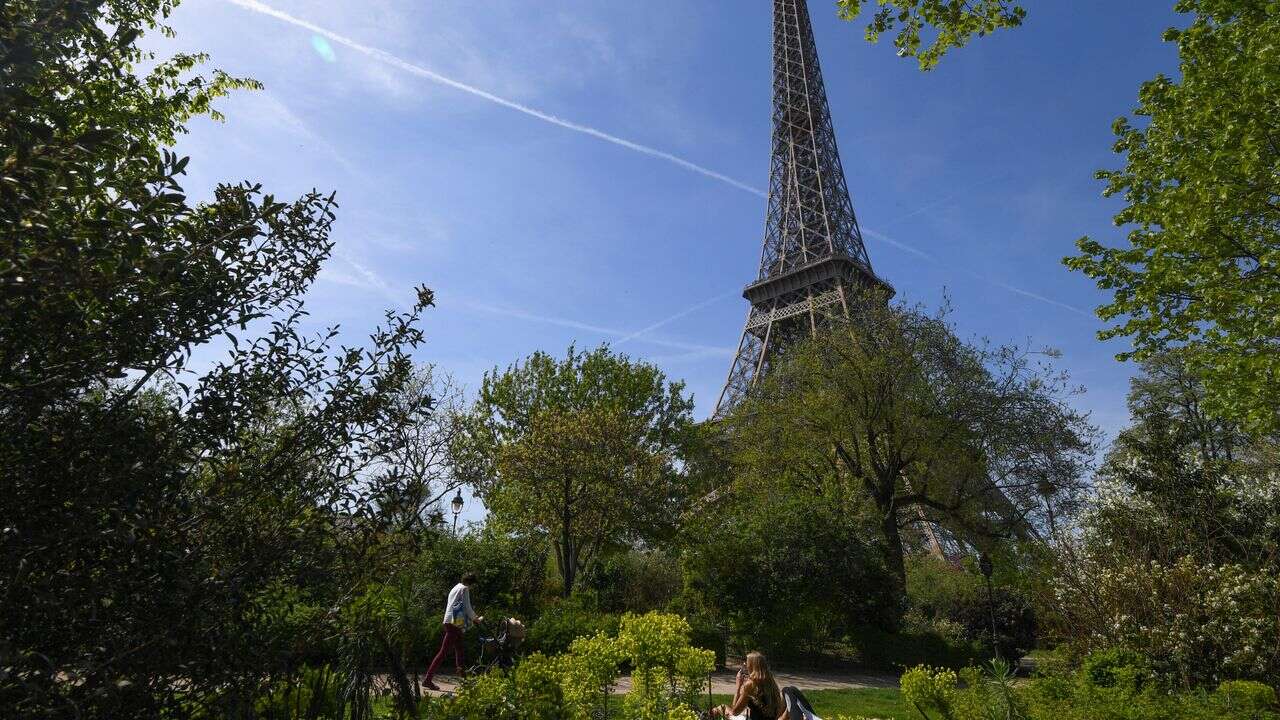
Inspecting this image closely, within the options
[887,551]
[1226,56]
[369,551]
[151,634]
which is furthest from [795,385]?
[151,634]

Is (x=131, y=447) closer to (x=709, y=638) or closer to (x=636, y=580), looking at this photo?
(x=709, y=638)

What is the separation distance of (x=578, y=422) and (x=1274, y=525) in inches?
625

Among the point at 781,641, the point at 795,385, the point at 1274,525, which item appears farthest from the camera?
the point at 795,385

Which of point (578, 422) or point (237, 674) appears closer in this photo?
point (237, 674)

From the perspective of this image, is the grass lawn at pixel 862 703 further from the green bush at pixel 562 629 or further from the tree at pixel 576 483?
the tree at pixel 576 483

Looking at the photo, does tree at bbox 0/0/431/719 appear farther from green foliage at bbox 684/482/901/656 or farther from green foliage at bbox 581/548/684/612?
green foliage at bbox 581/548/684/612

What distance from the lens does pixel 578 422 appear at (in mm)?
19969

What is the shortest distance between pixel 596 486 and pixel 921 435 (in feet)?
30.8

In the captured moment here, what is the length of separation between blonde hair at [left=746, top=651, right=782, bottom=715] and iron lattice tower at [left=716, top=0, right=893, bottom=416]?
2542 cm

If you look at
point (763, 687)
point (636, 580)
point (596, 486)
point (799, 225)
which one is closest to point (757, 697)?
point (763, 687)

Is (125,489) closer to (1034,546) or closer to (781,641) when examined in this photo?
(781,641)

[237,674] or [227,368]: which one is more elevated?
[227,368]

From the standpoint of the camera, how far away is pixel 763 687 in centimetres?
663

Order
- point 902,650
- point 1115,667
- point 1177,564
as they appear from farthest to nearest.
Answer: point 902,650 < point 1177,564 < point 1115,667
